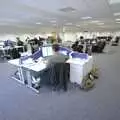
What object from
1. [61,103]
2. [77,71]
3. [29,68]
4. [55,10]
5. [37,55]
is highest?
[55,10]

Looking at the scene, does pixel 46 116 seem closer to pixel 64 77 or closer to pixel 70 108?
pixel 70 108

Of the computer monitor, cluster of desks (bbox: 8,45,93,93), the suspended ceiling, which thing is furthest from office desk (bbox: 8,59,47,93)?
the suspended ceiling

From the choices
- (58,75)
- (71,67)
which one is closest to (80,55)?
(71,67)

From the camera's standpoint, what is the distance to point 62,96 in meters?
3.28

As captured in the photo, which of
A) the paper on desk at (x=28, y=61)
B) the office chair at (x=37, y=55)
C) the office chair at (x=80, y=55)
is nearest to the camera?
the paper on desk at (x=28, y=61)

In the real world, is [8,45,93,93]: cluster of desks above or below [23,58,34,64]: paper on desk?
below

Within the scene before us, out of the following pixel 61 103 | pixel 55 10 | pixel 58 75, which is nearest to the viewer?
pixel 61 103

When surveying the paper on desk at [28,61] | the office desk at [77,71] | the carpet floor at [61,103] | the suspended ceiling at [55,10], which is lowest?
the carpet floor at [61,103]

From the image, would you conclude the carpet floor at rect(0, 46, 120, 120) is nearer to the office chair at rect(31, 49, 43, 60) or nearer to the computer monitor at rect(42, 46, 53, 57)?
the office chair at rect(31, 49, 43, 60)

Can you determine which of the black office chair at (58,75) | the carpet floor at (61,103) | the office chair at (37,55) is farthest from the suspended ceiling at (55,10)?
the carpet floor at (61,103)

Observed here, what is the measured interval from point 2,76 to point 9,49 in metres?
3.29

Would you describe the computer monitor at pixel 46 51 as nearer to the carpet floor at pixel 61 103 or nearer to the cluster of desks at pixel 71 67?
the cluster of desks at pixel 71 67

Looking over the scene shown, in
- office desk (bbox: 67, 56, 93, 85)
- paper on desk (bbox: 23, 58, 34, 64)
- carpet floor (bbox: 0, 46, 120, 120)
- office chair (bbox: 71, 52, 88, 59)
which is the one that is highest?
office chair (bbox: 71, 52, 88, 59)

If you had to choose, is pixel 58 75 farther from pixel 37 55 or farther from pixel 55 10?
pixel 55 10
